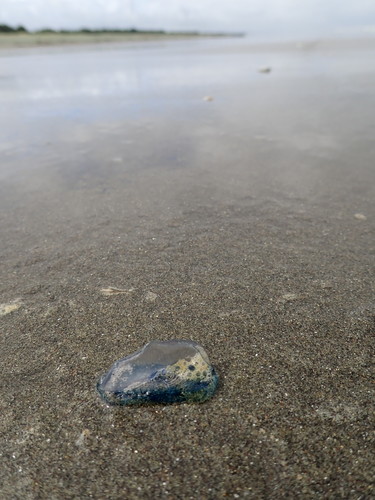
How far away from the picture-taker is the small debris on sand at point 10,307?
107 inches

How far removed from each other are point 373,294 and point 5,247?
2812mm

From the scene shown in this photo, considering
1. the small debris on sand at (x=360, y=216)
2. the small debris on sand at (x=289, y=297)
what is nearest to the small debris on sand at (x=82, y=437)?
the small debris on sand at (x=289, y=297)

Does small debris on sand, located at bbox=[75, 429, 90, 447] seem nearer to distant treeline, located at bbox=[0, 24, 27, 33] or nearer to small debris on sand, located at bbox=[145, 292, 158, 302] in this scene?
small debris on sand, located at bbox=[145, 292, 158, 302]

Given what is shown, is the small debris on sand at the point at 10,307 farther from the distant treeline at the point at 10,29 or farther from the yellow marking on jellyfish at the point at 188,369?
the distant treeline at the point at 10,29

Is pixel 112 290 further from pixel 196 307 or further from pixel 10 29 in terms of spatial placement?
pixel 10 29

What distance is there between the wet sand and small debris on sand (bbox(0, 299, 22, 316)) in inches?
0.8

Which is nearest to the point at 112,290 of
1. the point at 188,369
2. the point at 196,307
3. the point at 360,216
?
the point at 196,307

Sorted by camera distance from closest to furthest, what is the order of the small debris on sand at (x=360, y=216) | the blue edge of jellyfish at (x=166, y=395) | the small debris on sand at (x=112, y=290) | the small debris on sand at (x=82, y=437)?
the small debris on sand at (x=82, y=437) → the blue edge of jellyfish at (x=166, y=395) → the small debris on sand at (x=112, y=290) → the small debris on sand at (x=360, y=216)

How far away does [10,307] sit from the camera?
2764 millimetres

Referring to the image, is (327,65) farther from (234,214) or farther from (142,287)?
(142,287)

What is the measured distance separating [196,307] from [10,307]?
119cm

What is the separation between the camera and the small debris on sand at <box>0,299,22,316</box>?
2.73 metres

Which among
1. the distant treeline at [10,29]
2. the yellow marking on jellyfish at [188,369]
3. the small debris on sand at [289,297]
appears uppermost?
the yellow marking on jellyfish at [188,369]

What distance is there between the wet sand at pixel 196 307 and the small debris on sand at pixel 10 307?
0.02 metres
